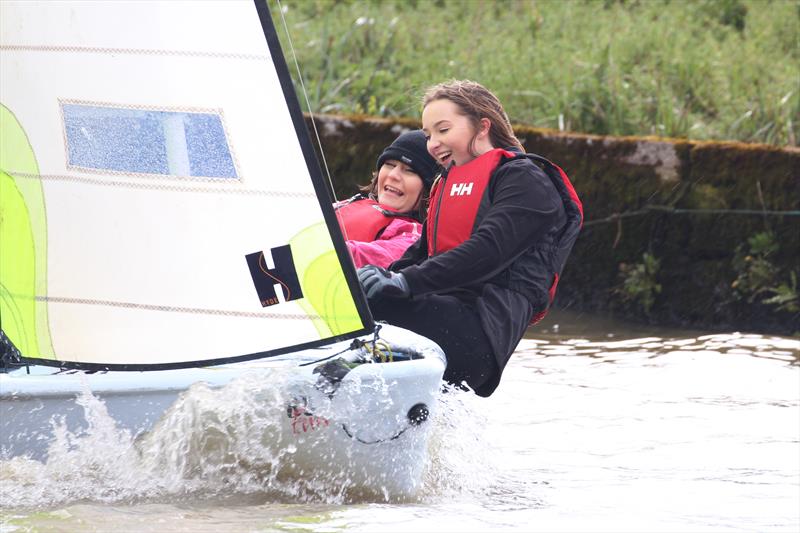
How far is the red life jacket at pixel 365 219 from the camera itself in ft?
14.9

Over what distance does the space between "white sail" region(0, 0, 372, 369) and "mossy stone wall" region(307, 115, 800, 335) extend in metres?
3.63

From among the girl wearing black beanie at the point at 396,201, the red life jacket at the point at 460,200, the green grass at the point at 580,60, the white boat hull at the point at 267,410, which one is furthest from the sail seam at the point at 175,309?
the green grass at the point at 580,60

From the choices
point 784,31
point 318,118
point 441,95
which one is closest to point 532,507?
point 441,95

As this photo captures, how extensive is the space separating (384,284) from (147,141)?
0.78 m

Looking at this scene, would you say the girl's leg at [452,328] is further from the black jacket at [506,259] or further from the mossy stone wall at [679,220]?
the mossy stone wall at [679,220]

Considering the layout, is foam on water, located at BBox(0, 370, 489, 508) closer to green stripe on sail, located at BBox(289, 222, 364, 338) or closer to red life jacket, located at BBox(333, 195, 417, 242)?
green stripe on sail, located at BBox(289, 222, 364, 338)

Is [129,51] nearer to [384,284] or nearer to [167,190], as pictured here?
[167,190]

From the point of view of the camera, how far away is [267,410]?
372 cm

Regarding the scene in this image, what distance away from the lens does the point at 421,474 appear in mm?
3996

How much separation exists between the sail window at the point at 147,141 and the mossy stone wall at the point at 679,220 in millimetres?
3635

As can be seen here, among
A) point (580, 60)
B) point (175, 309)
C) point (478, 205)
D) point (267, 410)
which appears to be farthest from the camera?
point (580, 60)

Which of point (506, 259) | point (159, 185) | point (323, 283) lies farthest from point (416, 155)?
point (159, 185)

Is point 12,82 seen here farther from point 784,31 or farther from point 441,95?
point 784,31

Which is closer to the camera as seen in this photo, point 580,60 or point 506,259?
point 506,259
